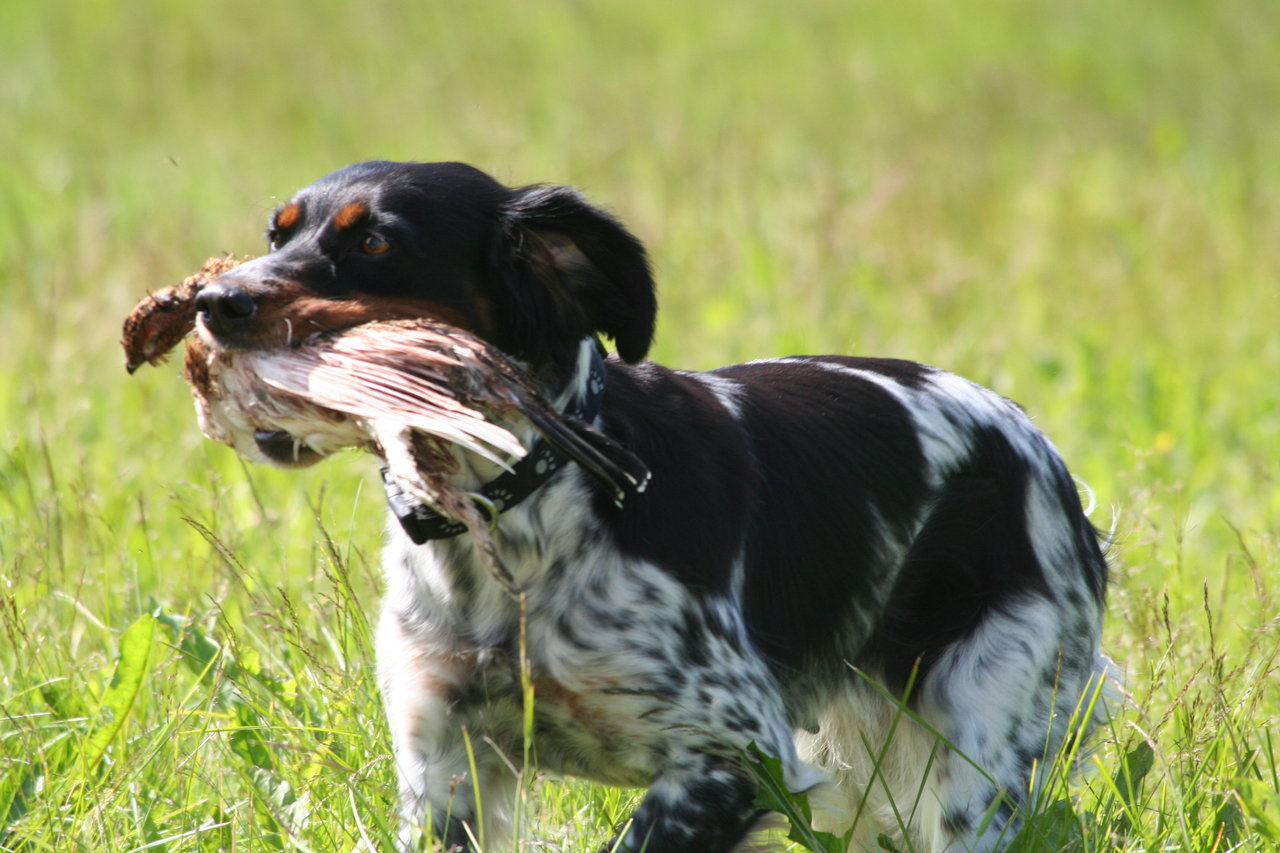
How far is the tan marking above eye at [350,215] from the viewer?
277 cm

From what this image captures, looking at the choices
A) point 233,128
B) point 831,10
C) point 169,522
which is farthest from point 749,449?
point 831,10

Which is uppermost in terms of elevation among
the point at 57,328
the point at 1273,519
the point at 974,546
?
the point at 974,546

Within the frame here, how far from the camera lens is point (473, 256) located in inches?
113

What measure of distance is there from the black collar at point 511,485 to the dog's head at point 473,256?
10 centimetres

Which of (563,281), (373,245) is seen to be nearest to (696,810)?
(563,281)

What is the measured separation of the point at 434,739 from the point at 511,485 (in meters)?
0.51

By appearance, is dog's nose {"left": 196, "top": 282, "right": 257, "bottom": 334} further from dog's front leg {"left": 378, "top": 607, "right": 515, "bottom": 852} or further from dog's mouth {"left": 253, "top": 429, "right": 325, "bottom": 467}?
dog's front leg {"left": 378, "top": 607, "right": 515, "bottom": 852}

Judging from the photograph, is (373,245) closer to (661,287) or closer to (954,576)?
(954,576)

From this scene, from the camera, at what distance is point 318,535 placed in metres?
4.34

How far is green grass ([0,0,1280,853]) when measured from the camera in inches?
123

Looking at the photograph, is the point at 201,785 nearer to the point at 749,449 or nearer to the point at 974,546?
the point at 749,449

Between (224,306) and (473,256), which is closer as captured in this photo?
(224,306)

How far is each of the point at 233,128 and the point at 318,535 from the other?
6945 millimetres

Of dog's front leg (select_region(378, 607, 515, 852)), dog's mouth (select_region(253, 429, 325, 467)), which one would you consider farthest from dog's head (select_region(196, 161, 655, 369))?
dog's front leg (select_region(378, 607, 515, 852))
